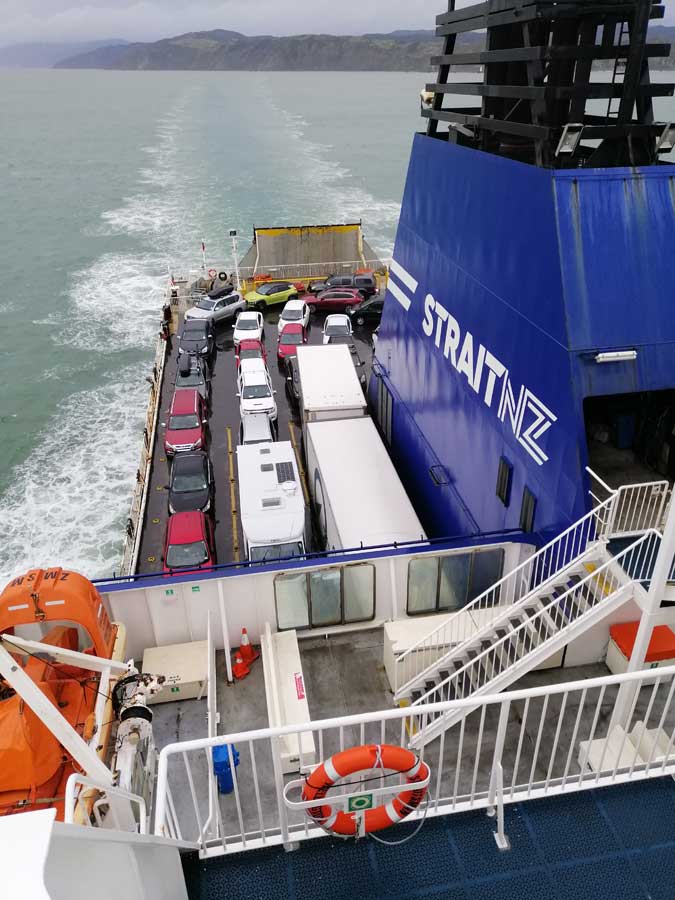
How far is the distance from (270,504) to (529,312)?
744 centimetres

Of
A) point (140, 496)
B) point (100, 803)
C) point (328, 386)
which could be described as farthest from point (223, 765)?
point (328, 386)

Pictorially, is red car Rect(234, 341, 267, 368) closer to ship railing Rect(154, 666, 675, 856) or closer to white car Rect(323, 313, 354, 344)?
white car Rect(323, 313, 354, 344)

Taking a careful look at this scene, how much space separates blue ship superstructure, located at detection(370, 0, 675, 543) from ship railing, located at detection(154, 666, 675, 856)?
2798mm

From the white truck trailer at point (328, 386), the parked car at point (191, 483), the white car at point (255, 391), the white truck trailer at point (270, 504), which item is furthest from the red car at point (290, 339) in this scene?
the white truck trailer at point (270, 504)

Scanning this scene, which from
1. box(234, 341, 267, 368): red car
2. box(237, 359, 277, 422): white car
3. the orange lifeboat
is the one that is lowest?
box(234, 341, 267, 368): red car

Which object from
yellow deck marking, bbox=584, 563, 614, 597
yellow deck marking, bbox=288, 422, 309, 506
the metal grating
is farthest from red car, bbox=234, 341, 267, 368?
yellow deck marking, bbox=584, 563, 614, 597

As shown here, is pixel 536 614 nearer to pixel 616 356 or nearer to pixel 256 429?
pixel 616 356

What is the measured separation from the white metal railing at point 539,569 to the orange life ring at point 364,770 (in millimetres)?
4071

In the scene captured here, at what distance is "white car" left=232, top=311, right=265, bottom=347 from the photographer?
91.4 feet

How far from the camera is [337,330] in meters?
28.2

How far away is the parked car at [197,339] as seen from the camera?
88.2 ft

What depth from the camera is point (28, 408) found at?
32.0m

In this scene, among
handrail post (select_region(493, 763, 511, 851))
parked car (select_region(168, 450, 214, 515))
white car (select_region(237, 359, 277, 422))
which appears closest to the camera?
handrail post (select_region(493, 763, 511, 851))

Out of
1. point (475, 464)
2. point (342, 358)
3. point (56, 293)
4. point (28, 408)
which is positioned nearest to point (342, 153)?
point (56, 293)
